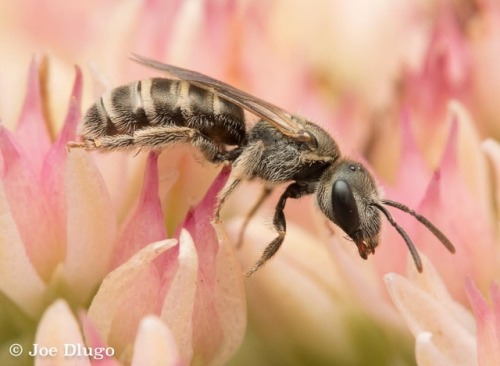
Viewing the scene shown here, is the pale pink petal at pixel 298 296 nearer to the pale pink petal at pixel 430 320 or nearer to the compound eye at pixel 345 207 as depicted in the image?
the compound eye at pixel 345 207

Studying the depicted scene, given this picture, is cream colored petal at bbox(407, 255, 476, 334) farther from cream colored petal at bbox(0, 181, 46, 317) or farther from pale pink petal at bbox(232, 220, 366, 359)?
cream colored petal at bbox(0, 181, 46, 317)

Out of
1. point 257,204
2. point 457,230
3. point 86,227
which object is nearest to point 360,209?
point 457,230

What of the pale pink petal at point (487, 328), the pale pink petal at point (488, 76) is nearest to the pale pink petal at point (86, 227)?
the pale pink petal at point (487, 328)

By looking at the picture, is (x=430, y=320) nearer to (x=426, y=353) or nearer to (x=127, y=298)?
(x=426, y=353)

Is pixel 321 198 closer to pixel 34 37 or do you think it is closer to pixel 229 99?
pixel 229 99

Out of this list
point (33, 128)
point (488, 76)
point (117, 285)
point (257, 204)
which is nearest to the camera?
point (117, 285)

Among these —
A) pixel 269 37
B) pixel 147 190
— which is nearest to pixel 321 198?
pixel 147 190

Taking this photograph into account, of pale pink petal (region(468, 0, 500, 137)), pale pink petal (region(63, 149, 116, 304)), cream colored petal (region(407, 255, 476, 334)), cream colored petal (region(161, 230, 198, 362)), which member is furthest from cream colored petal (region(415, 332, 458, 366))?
pale pink petal (region(468, 0, 500, 137))

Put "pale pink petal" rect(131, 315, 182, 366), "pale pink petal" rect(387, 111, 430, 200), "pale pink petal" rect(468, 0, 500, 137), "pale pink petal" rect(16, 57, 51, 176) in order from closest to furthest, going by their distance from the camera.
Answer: "pale pink petal" rect(131, 315, 182, 366) < "pale pink petal" rect(16, 57, 51, 176) < "pale pink petal" rect(387, 111, 430, 200) < "pale pink petal" rect(468, 0, 500, 137)
